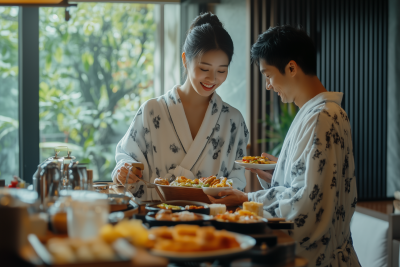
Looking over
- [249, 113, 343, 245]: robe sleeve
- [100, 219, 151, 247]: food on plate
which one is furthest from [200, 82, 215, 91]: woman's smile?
[100, 219, 151, 247]: food on plate

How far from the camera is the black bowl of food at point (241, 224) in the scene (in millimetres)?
1190

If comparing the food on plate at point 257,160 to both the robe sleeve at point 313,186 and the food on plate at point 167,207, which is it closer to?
the robe sleeve at point 313,186

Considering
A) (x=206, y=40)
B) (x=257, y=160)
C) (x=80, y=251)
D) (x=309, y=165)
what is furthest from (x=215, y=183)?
(x=80, y=251)

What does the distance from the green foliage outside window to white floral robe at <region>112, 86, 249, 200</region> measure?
281cm

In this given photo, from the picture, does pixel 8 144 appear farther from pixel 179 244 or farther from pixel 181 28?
pixel 179 244

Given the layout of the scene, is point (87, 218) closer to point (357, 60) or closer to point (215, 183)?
point (215, 183)

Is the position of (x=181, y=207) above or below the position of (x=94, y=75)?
below

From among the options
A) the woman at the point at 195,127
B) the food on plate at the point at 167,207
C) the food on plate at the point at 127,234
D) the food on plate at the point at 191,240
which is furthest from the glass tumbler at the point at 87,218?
the woman at the point at 195,127

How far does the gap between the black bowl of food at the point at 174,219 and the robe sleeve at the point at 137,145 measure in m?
0.97

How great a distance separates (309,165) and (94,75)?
13.1ft

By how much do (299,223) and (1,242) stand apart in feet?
3.22

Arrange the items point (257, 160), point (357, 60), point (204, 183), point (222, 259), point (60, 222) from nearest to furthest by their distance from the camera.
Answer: point (222, 259)
point (60, 222)
point (204, 183)
point (257, 160)
point (357, 60)

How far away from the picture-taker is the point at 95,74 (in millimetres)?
4996

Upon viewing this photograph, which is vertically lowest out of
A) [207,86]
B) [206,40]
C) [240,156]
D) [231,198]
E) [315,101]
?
[231,198]
